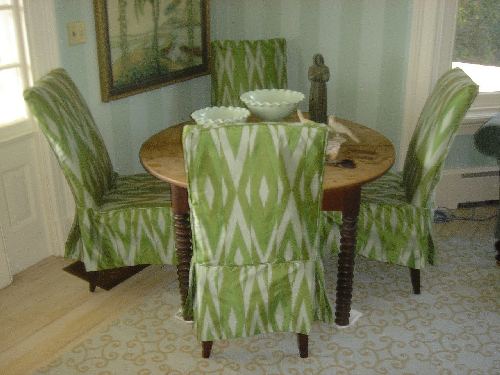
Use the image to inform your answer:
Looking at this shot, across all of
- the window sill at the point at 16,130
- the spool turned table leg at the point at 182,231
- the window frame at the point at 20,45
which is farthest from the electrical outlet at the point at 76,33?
the spool turned table leg at the point at 182,231

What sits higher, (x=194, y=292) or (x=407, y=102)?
(x=407, y=102)

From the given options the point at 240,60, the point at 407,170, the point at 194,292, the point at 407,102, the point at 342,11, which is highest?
the point at 342,11

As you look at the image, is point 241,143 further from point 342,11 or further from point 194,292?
point 342,11

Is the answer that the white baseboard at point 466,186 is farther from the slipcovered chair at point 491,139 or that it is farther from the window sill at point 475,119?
the slipcovered chair at point 491,139

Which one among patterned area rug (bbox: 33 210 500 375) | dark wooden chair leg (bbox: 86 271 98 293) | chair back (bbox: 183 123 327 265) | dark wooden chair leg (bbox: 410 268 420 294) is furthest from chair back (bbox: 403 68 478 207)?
dark wooden chair leg (bbox: 86 271 98 293)

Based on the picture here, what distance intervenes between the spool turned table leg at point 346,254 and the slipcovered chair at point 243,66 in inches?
56.7

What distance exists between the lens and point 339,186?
204 centimetres

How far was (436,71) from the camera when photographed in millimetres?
A: 3156

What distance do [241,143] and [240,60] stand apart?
5.84ft

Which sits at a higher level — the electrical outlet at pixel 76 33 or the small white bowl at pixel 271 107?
the electrical outlet at pixel 76 33

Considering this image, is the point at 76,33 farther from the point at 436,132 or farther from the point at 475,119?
the point at 475,119

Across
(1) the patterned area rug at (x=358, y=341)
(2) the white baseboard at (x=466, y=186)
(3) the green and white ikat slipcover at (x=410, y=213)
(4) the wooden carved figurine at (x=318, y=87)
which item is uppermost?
(4) the wooden carved figurine at (x=318, y=87)

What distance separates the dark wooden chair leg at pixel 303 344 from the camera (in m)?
2.21

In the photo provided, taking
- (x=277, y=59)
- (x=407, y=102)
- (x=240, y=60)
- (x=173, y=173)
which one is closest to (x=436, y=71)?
(x=407, y=102)
